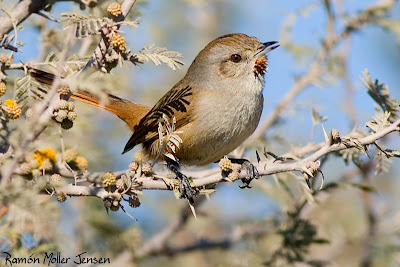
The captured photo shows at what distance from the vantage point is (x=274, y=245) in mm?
4375

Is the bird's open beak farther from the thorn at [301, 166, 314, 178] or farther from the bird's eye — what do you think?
the thorn at [301, 166, 314, 178]

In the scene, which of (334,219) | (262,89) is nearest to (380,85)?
(262,89)

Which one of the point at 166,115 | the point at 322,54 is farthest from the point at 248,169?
the point at 322,54

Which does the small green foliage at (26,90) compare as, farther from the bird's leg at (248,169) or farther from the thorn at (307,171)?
the bird's leg at (248,169)

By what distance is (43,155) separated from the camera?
111 inches

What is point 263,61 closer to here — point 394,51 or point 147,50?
point 147,50

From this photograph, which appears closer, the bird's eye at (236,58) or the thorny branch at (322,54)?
the bird's eye at (236,58)

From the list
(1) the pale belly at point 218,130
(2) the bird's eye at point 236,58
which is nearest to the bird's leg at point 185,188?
(1) the pale belly at point 218,130

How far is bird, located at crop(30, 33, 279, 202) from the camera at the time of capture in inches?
155

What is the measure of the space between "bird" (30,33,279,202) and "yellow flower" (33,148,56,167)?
98 centimetres

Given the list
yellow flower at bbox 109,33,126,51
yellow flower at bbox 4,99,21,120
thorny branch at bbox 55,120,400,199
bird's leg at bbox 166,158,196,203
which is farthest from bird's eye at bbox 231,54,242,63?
yellow flower at bbox 4,99,21,120

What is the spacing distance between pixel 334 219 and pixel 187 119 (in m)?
2.16

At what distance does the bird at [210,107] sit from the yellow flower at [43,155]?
0.98 meters

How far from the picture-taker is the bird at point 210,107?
12.9 feet
